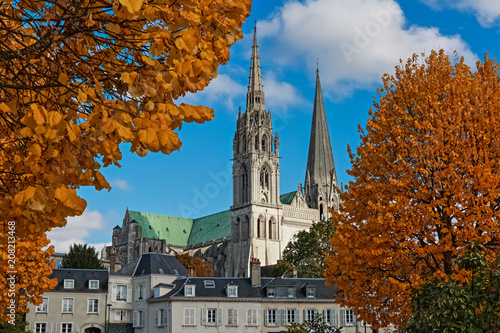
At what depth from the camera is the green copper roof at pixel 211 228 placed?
125 meters

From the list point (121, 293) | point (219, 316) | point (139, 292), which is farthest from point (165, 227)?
point (219, 316)

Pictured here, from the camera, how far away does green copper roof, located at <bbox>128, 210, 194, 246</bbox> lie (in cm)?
13025

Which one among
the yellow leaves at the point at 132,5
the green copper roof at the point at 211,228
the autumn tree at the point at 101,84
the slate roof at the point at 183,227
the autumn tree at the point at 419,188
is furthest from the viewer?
the slate roof at the point at 183,227

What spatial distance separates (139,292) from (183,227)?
8301 cm

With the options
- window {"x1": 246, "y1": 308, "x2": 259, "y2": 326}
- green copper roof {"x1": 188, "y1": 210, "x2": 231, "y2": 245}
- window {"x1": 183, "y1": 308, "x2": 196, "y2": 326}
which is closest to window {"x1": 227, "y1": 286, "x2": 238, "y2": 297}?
window {"x1": 246, "y1": 308, "x2": 259, "y2": 326}

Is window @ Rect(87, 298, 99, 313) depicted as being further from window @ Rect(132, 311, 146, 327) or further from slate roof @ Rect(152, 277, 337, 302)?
slate roof @ Rect(152, 277, 337, 302)

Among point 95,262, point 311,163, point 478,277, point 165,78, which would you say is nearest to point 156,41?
point 165,78

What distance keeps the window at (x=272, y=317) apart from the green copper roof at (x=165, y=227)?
266 ft

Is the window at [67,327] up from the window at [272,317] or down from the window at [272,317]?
down

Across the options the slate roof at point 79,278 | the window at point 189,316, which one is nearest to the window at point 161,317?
the window at point 189,316

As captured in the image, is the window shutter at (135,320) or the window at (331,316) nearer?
the window at (331,316)

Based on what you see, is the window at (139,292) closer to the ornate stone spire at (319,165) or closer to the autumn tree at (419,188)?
the autumn tree at (419,188)

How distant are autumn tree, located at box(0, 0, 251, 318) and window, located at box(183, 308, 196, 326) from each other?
146 ft

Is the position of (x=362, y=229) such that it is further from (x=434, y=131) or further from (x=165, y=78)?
(x=165, y=78)
